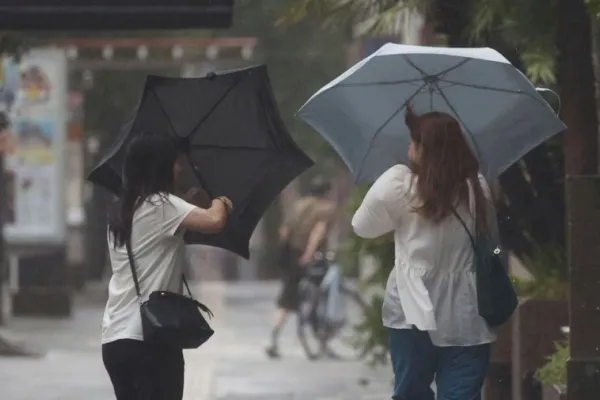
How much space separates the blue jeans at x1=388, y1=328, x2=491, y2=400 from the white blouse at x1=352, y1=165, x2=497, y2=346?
48 millimetres

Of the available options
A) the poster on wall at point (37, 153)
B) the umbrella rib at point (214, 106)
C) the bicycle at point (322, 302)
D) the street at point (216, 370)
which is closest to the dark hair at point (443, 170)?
the umbrella rib at point (214, 106)

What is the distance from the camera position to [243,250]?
6.30 metres

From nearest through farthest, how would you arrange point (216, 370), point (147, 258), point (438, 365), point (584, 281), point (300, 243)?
1. point (147, 258)
2. point (438, 365)
3. point (584, 281)
4. point (216, 370)
5. point (300, 243)

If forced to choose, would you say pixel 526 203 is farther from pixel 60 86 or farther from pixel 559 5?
pixel 60 86

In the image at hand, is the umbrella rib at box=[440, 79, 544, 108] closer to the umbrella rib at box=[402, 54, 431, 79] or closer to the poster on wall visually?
the umbrella rib at box=[402, 54, 431, 79]

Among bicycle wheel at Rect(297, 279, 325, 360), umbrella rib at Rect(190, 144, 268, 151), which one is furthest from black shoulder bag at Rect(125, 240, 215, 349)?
bicycle wheel at Rect(297, 279, 325, 360)

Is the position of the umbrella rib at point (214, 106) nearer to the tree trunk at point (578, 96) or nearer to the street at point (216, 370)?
the tree trunk at point (578, 96)

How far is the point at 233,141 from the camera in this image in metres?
6.36

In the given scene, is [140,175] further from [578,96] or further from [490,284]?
[578,96]

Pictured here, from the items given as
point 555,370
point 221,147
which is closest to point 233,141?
point 221,147

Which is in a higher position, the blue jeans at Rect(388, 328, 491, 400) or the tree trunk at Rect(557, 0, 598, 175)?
the tree trunk at Rect(557, 0, 598, 175)

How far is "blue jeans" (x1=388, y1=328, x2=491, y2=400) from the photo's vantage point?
5.52 m

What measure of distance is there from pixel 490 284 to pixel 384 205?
52 centimetres

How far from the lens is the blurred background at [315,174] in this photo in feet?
24.1
